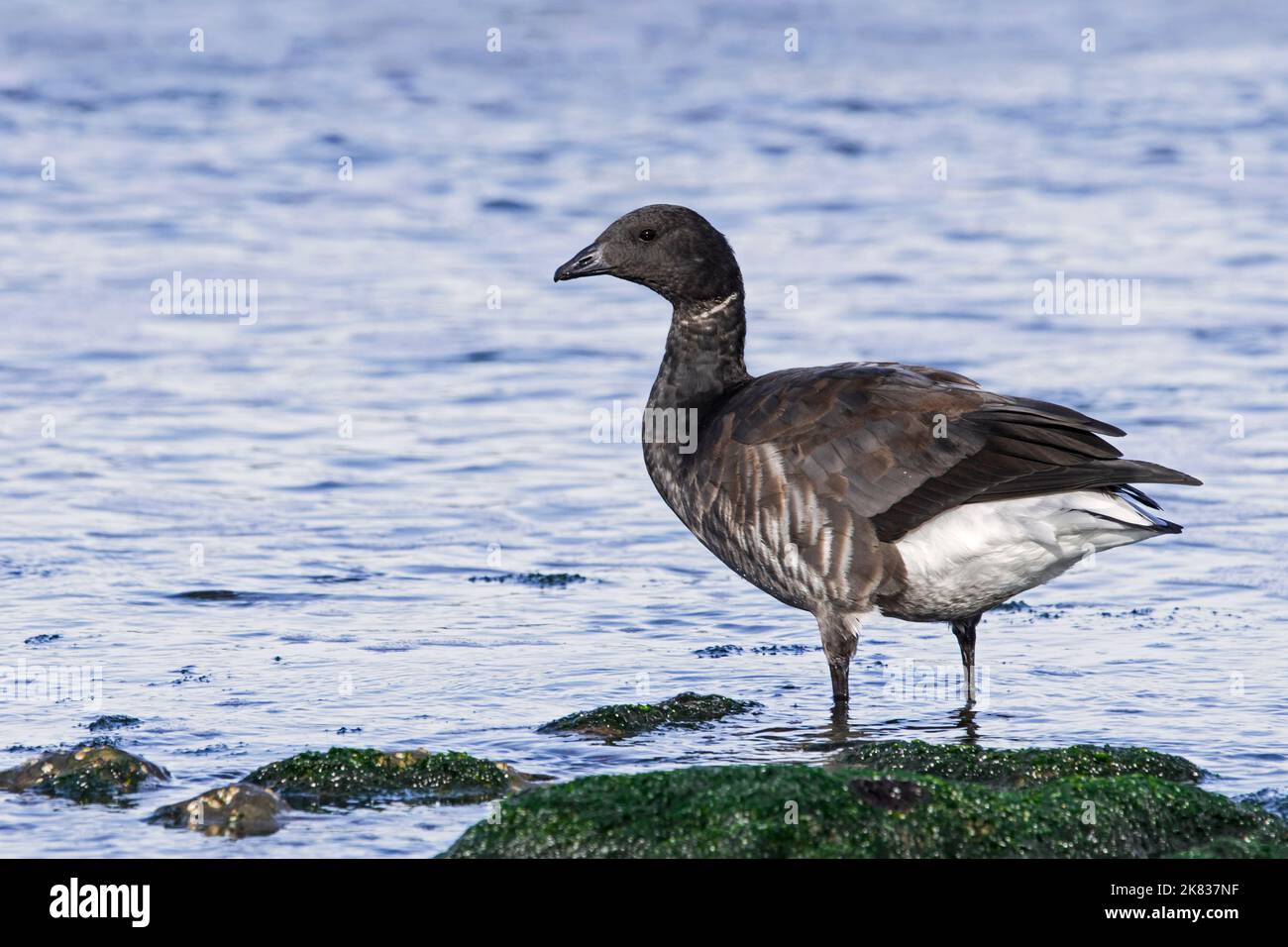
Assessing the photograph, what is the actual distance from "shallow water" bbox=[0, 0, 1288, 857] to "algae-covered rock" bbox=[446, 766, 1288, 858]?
0.81 metres

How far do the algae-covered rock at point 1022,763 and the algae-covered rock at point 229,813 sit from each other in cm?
232

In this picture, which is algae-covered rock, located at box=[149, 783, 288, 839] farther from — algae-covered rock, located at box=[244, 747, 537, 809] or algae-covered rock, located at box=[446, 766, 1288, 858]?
algae-covered rock, located at box=[446, 766, 1288, 858]

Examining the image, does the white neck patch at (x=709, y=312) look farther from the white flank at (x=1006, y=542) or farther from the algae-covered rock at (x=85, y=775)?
the algae-covered rock at (x=85, y=775)

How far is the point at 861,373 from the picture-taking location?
860 cm

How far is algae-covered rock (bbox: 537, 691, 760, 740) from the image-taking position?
26.2ft

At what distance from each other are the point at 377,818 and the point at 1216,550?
6.32m

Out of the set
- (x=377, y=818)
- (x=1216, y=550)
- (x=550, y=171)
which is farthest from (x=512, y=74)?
(x=377, y=818)

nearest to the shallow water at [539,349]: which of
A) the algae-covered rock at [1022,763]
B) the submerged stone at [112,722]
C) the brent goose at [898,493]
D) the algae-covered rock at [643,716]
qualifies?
the submerged stone at [112,722]

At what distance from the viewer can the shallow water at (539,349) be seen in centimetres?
855

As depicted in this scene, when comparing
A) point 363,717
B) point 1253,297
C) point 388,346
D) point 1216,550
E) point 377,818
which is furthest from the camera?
point 1253,297

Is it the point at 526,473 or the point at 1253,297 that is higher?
the point at 1253,297

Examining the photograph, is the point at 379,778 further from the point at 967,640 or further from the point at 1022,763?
the point at 967,640

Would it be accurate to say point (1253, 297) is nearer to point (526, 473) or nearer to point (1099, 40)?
point (526, 473)

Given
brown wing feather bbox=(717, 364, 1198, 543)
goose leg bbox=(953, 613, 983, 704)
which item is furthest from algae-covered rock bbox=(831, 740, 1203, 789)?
goose leg bbox=(953, 613, 983, 704)
